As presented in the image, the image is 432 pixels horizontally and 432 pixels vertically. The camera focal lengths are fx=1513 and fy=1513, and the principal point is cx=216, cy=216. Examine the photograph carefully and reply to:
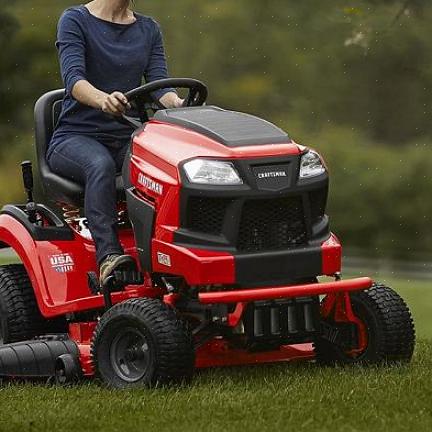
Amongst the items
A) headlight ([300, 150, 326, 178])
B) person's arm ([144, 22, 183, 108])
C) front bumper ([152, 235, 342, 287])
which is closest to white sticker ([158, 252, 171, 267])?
front bumper ([152, 235, 342, 287])

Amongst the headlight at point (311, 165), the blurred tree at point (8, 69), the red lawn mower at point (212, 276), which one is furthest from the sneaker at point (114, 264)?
the blurred tree at point (8, 69)

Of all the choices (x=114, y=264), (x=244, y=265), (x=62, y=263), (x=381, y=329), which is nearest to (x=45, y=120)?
(x=62, y=263)

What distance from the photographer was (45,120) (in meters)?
7.41

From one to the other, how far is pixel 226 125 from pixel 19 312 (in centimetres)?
150

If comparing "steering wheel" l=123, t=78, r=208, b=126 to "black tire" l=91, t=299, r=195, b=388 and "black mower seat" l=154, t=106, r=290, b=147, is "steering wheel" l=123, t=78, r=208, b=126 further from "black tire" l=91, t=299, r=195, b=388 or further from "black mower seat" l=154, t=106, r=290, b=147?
"black tire" l=91, t=299, r=195, b=388

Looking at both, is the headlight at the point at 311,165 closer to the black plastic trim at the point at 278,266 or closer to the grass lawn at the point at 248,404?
the black plastic trim at the point at 278,266

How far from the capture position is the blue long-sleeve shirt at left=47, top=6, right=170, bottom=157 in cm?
693

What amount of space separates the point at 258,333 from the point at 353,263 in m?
13.8

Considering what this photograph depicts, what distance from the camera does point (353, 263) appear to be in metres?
20.0

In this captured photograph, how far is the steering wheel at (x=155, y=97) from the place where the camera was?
6.76 meters

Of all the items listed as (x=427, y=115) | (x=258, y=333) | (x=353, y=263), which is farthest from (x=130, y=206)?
(x=427, y=115)

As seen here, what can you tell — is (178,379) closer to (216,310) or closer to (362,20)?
(216,310)

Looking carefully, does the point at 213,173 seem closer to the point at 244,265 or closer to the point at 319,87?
the point at 244,265

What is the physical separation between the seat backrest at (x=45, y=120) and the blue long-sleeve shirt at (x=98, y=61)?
0.42 feet
